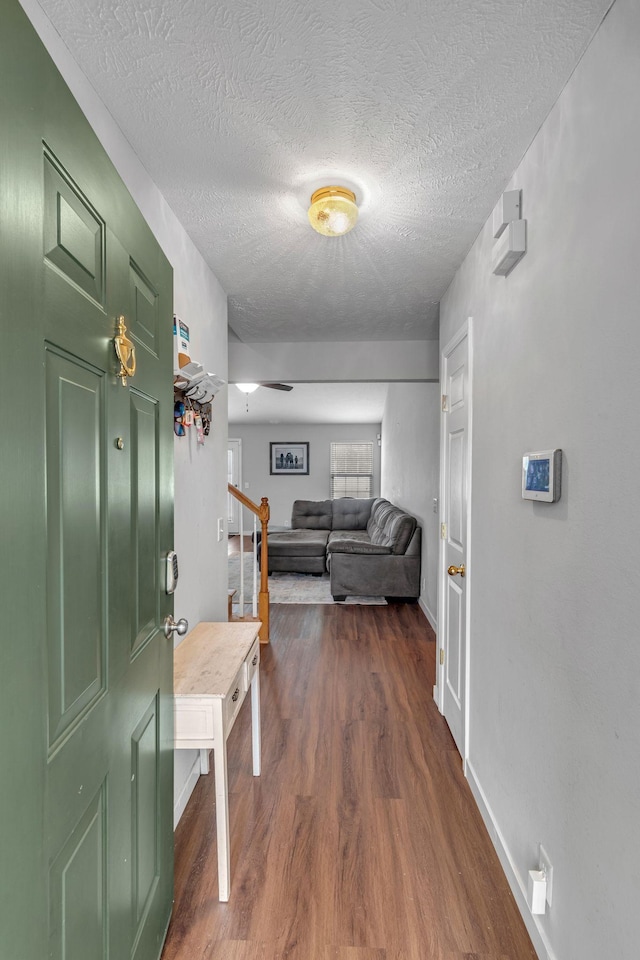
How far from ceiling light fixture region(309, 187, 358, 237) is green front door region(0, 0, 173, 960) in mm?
700

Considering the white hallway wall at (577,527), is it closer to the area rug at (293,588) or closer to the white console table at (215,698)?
the white console table at (215,698)

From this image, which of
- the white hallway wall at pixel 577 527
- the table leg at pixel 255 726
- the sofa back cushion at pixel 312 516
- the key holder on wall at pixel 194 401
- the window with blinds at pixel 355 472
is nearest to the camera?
the white hallway wall at pixel 577 527

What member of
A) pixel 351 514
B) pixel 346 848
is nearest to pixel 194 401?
pixel 346 848

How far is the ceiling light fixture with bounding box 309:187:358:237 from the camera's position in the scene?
5.75ft

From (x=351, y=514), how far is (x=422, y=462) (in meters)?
3.36

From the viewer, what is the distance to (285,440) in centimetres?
998

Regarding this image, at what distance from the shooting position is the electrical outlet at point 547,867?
4.34 feet

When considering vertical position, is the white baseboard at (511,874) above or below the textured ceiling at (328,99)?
below

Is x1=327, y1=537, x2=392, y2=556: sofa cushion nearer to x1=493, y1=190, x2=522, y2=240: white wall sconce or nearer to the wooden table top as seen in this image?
the wooden table top

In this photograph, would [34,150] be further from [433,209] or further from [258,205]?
[433,209]

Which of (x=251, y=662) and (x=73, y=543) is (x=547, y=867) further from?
(x=73, y=543)

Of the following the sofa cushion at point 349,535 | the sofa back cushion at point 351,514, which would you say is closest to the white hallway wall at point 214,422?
the sofa cushion at point 349,535

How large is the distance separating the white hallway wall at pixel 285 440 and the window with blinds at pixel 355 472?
0.39ft

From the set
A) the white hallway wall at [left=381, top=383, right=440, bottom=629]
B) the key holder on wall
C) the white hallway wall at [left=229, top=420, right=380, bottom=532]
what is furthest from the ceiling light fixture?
the white hallway wall at [left=229, top=420, right=380, bottom=532]
